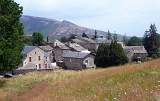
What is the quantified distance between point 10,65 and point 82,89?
846 inches

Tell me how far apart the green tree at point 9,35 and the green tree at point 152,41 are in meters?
76.8

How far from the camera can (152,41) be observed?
11731 centimetres

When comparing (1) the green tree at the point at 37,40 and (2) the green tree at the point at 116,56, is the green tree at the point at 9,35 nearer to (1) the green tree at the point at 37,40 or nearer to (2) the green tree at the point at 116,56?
(2) the green tree at the point at 116,56

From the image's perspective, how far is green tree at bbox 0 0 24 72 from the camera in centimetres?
3716

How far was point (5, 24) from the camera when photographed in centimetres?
3794

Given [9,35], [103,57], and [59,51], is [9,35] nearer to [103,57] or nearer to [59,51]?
[103,57]

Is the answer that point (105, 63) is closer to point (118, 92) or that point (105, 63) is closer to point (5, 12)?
point (5, 12)

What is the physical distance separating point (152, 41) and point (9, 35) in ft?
274

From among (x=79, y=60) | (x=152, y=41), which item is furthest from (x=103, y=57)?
(x=152, y=41)

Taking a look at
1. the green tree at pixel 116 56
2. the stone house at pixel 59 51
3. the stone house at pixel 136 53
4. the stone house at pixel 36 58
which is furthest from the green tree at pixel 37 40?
the green tree at pixel 116 56

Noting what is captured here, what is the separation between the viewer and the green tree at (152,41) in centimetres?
11362

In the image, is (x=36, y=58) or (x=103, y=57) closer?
(x=103, y=57)

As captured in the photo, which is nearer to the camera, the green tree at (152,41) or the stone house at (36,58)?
the stone house at (36,58)

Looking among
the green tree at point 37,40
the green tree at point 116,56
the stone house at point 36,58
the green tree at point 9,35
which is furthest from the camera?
the green tree at point 37,40
